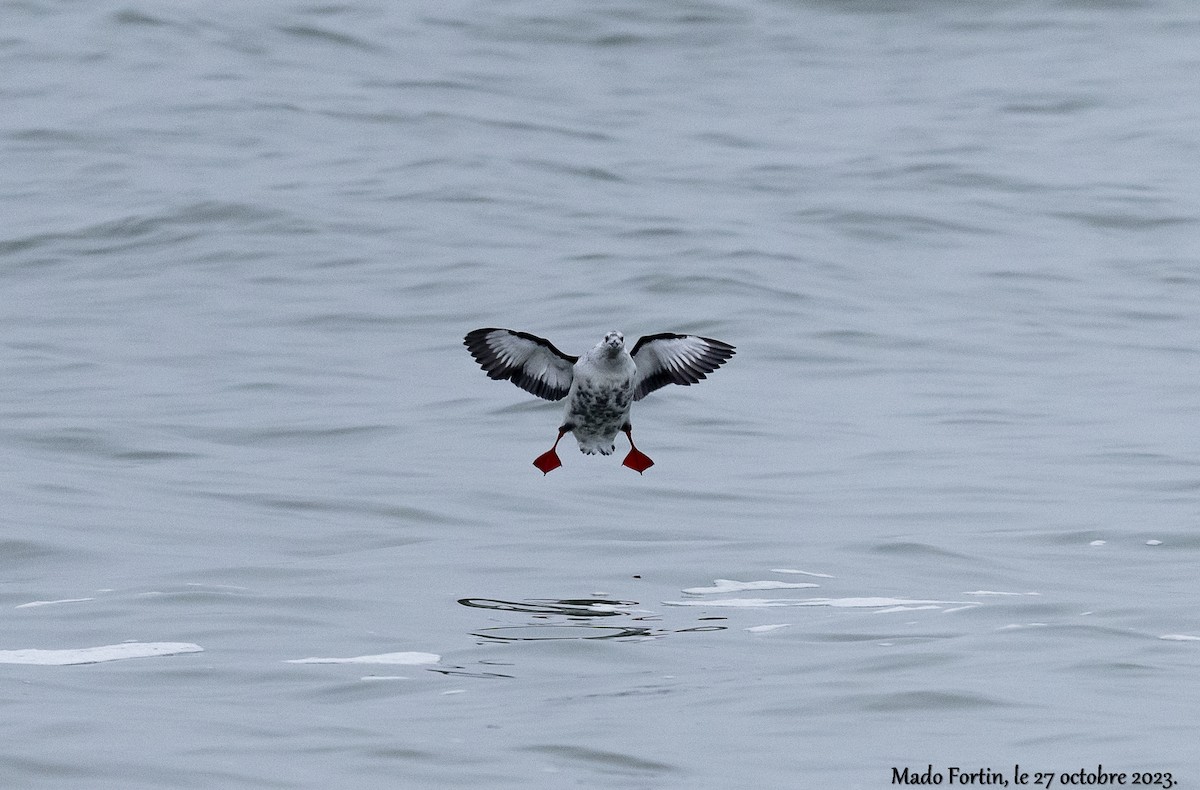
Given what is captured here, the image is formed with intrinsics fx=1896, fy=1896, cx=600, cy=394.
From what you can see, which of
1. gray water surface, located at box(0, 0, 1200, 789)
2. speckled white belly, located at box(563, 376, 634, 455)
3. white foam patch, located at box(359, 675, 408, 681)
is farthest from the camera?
speckled white belly, located at box(563, 376, 634, 455)

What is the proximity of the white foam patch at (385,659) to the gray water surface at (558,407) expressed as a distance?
0.03 meters

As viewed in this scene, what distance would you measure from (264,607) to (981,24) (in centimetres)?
3821

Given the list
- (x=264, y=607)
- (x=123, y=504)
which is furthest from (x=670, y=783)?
(x=123, y=504)

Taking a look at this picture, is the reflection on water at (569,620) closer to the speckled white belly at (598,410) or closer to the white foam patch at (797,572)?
the speckled white belly at (598,410)

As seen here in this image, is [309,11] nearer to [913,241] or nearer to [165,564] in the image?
[913,241]

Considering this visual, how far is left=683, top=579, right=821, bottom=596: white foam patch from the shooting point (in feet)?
38.8

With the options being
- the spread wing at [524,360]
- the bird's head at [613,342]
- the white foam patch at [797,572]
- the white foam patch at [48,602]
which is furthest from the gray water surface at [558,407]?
the bird's head at [613,342]

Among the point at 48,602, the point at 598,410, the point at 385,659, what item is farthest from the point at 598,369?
the point at 48,602

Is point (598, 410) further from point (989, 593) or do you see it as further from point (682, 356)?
point (989, 593)

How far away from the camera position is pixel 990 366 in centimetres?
2086

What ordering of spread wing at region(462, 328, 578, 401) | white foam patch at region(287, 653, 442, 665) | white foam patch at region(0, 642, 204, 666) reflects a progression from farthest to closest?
spread wing at region(462, 328, 578, 401)
white foam patch at region(287, 653, 442, 665)
white foam patch at region(0, 642, 204, 666)

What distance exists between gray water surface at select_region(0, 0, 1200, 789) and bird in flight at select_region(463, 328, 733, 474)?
1085 millimetres

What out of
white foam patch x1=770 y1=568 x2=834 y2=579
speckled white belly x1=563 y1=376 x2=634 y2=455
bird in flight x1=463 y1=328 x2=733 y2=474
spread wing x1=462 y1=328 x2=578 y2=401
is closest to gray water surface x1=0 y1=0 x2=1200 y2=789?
white foam patch x1=770 y1=568 x2=834 y2=579

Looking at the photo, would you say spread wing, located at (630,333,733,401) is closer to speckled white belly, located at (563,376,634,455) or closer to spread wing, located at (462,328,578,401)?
speckled white belly, located at (563,376,634,455)
